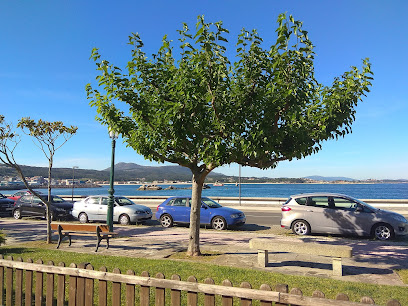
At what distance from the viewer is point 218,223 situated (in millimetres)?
15633

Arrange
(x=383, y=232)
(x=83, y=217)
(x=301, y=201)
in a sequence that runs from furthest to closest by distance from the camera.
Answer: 1. (x=83, y=217)
2. (x=301, y=201)
3. (x=383, y=232)

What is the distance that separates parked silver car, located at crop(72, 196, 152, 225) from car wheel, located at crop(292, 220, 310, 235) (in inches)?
315

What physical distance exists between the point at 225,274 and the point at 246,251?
313cm

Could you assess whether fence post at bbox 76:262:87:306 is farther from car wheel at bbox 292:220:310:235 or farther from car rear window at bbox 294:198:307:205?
car rear window at bbox 294:198:307:205

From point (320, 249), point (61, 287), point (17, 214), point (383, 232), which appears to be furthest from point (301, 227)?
point (17, 214)

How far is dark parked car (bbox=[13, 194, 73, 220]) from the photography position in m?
19.8

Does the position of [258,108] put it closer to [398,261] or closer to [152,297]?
[152,297]

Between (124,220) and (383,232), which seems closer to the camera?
(383,232)

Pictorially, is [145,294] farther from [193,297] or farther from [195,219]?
[195,219]

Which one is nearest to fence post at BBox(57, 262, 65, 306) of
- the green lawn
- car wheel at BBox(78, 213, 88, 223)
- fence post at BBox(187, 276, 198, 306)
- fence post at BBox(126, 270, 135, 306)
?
fence post at BBox(126, 270, 135, 306)

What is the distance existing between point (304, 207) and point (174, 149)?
7.09 meters

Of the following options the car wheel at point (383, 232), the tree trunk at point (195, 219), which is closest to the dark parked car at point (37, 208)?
the tree trunk at point (195, 219)

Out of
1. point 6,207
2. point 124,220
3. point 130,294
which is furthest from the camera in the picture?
point 6,207

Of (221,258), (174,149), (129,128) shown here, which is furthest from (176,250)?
(129,128)
